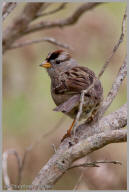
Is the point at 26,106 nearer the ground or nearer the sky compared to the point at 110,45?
nearer the ground

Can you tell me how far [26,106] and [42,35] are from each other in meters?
2.01

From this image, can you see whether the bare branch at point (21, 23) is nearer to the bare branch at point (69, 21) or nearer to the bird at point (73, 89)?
the bare branch at point (69, 21)

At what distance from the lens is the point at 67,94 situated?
3.20m

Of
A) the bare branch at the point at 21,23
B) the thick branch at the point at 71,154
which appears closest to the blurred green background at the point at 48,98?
the bare branch at the point at 21,23

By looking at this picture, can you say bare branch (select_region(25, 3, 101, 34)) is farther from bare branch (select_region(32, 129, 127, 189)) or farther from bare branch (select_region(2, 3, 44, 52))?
bare branch (select_region(32, 129, 127, 189))

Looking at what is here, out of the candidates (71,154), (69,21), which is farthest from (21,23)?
(71,154)

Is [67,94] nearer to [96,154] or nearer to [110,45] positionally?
[96,154]

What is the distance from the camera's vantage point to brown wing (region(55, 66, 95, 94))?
10.3ft

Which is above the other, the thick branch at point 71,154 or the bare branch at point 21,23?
the bare branch at point 21,23

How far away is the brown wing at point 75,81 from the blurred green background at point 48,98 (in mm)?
1164

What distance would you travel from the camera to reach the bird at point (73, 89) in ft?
9.95

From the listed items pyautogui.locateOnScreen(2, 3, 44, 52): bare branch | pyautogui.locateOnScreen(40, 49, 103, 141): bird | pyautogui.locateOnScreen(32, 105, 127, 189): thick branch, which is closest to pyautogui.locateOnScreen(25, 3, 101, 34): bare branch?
pyautogui.locateOnScreen(2, 3, 44, 52): bare branch

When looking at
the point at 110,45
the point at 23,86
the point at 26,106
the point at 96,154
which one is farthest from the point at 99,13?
the point at 96,154

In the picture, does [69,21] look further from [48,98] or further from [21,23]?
[48,98]
